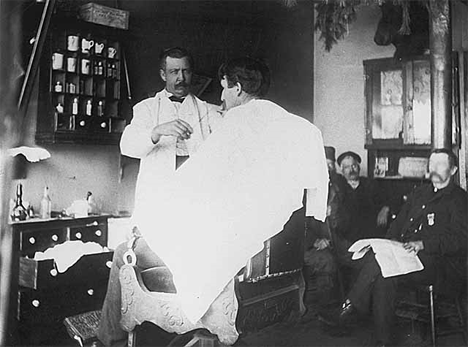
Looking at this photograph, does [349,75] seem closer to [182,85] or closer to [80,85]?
[182,85]

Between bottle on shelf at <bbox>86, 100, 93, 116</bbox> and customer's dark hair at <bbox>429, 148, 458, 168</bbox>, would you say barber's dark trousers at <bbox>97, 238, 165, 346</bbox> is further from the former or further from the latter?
customer's dark hair at <bbox>429, 148, 458, 168</bbox>

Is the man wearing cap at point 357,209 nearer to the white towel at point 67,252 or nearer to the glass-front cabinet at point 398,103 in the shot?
the glass-front cabinet at point 398,103

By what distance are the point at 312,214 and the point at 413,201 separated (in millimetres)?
513

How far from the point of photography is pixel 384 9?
256 centimetres

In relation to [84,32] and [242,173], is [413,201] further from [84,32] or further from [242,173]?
[84,32]

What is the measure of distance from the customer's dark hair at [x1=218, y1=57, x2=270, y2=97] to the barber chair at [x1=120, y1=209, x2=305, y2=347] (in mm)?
646

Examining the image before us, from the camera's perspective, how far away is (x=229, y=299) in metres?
2.24

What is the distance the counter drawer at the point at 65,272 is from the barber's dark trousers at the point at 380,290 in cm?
118

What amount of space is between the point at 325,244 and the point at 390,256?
1.02 feet

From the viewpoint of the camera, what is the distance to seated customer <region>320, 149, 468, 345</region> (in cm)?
246

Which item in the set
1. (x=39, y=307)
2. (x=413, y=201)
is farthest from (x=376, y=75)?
(x=39, y=307)

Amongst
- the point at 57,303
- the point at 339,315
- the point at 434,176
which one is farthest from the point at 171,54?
the point at 339,315

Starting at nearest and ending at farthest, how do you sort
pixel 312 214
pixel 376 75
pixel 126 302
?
pixel 126 302 → pixel 312 214 → pixel 376 75

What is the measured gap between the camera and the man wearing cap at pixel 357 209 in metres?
2.54
